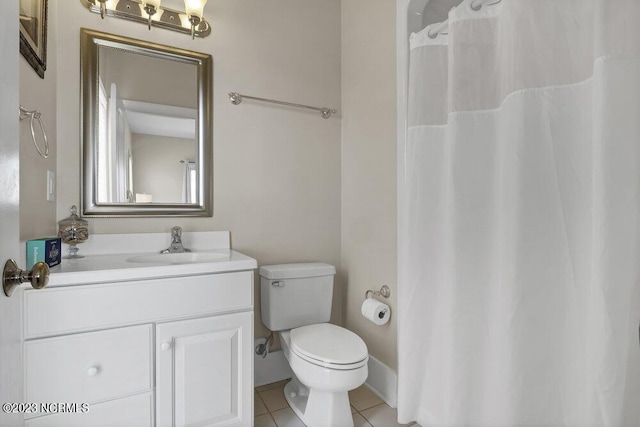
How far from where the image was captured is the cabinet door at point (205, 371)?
129 cm

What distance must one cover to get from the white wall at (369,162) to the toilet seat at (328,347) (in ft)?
1.09

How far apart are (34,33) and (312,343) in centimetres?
168

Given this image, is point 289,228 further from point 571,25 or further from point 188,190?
point 571,25

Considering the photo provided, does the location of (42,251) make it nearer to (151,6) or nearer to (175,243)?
(175,243)

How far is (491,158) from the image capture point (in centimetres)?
108

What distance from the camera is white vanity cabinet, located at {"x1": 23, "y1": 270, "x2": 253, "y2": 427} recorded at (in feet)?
3.60

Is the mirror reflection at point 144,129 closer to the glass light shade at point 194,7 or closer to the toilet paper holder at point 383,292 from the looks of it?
the glass light shade at point 194,7

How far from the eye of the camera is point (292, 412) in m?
1.70

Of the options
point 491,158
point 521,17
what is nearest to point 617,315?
point 491,158

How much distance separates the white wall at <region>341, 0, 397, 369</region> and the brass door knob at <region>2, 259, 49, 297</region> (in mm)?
1502

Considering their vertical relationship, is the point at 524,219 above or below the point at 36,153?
below

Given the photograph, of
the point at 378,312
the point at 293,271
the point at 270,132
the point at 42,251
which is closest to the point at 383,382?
the point at 378,312

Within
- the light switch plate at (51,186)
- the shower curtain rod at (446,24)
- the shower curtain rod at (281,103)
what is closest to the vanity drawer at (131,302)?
the light switch plate at (51,186)

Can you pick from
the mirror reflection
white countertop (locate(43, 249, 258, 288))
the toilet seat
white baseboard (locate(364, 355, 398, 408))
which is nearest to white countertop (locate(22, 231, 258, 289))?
white countertop (locate(43, 249, 258, 288))
